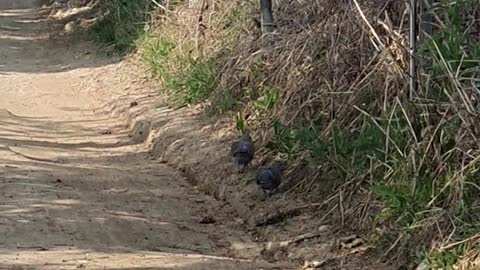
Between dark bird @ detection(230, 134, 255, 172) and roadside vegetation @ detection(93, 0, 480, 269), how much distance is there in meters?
0.20

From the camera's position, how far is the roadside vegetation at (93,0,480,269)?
5359mm

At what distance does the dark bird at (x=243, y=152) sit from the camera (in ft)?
23.7

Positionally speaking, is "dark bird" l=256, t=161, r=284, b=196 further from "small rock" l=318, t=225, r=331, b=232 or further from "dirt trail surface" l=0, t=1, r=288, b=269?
"small rock" l=318, t=225, r=331, b=232

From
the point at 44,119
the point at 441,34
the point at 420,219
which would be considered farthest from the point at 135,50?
the point at 420,219

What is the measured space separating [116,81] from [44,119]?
6.63 feet

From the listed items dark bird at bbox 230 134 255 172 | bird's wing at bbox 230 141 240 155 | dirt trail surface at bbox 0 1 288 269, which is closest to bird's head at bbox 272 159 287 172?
dark bird at bbox 230 134 255 172

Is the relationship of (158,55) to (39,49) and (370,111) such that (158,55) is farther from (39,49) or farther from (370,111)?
(370,111)

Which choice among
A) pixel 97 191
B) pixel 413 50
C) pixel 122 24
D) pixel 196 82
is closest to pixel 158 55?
pixel 196 82

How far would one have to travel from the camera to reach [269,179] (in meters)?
6.63

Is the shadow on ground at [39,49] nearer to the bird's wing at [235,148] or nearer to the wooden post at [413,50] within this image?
the bird's wing at [235,148]

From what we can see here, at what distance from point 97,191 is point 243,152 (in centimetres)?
113

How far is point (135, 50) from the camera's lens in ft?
43.0

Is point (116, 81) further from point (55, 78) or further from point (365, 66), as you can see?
point (365, 66)

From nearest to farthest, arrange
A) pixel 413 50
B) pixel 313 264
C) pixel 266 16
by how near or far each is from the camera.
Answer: pixel 313 264 < pixel 413 50 < pixel 266 16
